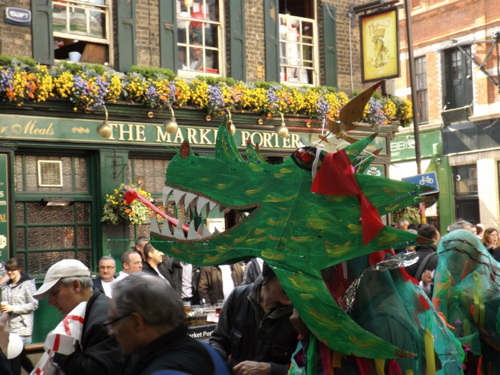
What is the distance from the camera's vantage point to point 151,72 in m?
15.6

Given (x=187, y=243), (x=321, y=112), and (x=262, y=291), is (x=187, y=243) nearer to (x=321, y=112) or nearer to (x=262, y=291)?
(x=262, y=291)

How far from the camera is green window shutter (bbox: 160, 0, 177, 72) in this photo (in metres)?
16.2

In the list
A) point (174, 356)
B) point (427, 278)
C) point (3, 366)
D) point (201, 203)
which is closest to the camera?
point (174, 356)

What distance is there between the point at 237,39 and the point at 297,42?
69.9 inches

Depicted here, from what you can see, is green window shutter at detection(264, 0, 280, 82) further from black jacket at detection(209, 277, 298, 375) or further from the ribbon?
the ribbon

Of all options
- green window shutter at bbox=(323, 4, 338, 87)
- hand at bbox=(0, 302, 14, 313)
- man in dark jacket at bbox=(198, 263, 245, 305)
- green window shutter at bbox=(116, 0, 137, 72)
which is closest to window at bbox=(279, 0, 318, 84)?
green window shutter at bbox=(323, 4, 338, 87)

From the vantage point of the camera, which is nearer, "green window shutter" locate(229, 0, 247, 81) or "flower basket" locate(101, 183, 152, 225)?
"flower basket" locate(101, 183, 152, 225)

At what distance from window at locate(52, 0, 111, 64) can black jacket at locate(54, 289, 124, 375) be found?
36.1 ft

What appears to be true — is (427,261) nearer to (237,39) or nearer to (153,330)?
(153,330)

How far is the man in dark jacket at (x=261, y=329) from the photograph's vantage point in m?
4.73

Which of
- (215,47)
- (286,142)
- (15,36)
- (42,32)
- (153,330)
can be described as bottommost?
(153,330)

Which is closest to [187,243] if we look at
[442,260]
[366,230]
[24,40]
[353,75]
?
[366,230]

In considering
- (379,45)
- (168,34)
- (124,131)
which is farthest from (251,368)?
(379,45)

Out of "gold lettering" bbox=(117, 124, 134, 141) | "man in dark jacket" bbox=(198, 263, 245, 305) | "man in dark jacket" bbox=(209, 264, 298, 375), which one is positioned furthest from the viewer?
"gold lettering" bbox=(117, 124, 134, 141)
